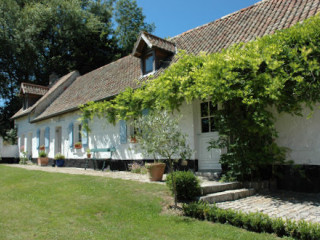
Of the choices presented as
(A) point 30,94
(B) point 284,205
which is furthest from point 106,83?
(B) point 284,205

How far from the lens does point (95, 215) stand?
16.6ft

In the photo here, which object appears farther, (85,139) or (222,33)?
(85,139)

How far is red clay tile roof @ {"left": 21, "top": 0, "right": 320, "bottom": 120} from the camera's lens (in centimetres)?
836

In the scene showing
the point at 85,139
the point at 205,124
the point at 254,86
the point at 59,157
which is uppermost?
the point at 254,86

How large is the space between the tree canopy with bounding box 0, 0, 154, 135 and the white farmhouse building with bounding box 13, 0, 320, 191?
8.75 m

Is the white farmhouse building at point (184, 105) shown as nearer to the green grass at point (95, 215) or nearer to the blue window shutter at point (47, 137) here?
the blue window shutter at point (47, 137)

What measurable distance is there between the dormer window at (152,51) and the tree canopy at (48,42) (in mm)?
16128

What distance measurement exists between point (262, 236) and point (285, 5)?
27.0 ft

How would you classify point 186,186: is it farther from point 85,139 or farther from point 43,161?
point 43,161

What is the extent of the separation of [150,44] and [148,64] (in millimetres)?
1062

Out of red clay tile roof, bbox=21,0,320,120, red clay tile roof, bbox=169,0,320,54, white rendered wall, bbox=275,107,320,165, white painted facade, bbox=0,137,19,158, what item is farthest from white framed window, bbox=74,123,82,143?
white rendered wall, bbox=275,107,320,165

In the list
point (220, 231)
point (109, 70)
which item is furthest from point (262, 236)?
point (109, 70)

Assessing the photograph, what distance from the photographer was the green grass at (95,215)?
4.16 m

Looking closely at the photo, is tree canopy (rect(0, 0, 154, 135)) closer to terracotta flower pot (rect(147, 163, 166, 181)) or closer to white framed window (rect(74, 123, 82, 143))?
white framed window (rect(74, 123, 82, 143))
